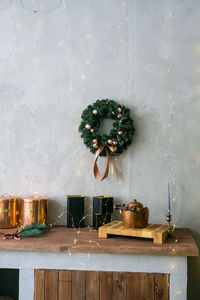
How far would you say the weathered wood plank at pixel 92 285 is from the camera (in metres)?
1.71

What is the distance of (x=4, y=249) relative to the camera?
5.69ft

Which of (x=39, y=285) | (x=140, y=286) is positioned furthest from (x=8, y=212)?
(x=140, y=286)

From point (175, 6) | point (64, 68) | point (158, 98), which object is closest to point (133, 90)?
point (158, 98)

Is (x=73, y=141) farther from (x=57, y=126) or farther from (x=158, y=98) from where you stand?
(x=158, y=98)

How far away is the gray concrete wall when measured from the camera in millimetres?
2277

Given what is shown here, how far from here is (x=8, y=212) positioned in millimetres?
2188

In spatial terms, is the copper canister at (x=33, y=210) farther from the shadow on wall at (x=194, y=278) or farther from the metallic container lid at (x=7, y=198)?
the shadow on wall at (x=194, y=278)

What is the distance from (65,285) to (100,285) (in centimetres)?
20

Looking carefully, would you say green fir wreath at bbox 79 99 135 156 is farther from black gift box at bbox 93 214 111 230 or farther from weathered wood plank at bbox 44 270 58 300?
weathered wood plank at bbox 44 270 58 300

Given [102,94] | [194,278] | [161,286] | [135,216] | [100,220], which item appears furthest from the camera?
[102,94]

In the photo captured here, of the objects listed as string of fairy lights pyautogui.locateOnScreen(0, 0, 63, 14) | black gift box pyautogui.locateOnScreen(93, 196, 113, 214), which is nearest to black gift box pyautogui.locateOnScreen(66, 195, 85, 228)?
black gift box pyautogui.locateOnScreen(93, 196, 113, 214)

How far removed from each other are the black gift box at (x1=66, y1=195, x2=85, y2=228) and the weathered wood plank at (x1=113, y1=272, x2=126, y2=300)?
57 centimetres

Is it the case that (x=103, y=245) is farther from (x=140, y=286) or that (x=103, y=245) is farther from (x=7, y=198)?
(x=7, y=198)

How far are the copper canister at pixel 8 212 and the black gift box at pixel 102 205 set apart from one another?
59 cm
